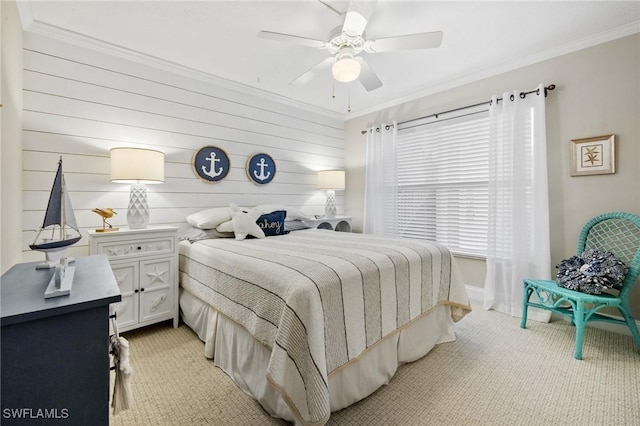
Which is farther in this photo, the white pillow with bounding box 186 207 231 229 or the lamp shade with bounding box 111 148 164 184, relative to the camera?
the white pillow with bounding box 186 207 231 229

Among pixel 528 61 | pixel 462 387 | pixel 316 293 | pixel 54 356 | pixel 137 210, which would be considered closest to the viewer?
pixel 54 356

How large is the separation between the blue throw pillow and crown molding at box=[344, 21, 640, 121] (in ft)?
7.56

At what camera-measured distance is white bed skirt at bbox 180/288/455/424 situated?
57.8 inches

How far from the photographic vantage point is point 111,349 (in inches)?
38.6

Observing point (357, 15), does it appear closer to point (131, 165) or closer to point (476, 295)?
point (131, 165)

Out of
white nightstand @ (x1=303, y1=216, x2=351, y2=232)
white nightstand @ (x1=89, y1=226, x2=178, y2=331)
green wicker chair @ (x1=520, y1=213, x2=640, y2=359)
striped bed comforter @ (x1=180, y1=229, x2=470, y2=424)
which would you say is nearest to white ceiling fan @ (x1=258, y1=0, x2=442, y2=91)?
striped bed comforter @ (x1=180, y1=229, x2=470, y2=424)

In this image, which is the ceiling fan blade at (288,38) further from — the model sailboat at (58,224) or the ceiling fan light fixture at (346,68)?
the model sailboat at (58,224)

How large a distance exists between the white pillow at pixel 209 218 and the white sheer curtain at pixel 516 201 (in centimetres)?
276

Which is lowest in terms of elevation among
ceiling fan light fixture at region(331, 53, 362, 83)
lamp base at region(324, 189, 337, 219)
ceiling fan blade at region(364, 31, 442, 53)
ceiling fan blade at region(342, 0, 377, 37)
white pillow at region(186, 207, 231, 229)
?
white pillow at region(186, 207, 231, 229)

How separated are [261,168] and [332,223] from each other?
4.10 ft

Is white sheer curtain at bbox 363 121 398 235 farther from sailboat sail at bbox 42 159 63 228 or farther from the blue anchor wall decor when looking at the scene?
sailboat sail at bbox 42 159 63 228

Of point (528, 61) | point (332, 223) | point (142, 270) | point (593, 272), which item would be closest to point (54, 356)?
point (142, 270)

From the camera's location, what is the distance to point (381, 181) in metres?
3.96

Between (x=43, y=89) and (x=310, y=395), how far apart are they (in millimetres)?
2976
